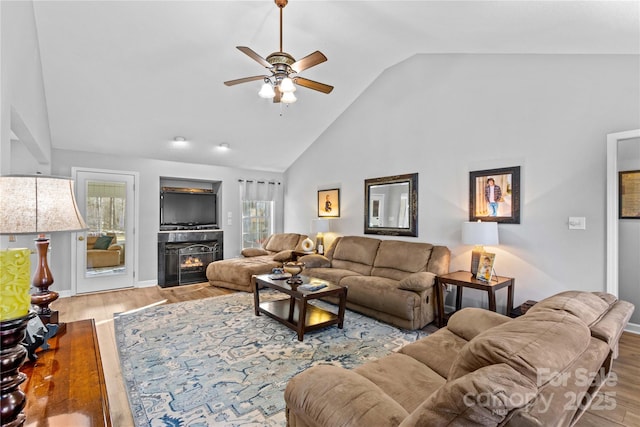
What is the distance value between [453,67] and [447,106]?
0.48m

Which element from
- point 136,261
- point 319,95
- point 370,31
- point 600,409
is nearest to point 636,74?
point 370,31

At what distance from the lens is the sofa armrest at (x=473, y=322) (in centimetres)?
208

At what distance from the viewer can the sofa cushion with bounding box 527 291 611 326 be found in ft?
4.35

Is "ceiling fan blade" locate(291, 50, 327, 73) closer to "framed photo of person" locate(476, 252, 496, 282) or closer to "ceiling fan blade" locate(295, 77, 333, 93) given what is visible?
"ceiling fan blade" locate(295, 77, 333, 93)

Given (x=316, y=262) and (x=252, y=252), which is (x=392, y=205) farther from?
(x=252, y=252)

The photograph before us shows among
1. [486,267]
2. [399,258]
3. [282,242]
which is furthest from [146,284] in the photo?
[486,267]

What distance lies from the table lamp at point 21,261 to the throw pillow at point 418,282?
3.03 metres

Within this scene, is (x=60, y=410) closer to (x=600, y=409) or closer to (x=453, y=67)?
(x=600, y=409)

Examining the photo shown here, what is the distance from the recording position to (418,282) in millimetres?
3383

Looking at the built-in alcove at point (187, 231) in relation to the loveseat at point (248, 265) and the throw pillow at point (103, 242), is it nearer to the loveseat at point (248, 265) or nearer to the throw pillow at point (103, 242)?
the loveseat at point (248, 265)

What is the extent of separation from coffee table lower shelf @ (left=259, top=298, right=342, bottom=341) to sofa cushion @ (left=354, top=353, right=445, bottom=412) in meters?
1.45

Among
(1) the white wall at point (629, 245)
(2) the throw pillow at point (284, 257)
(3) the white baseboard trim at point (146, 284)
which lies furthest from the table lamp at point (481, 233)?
(3) the white baseboard trim at point (146, 284)

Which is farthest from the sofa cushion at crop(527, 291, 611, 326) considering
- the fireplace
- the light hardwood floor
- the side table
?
the fireplace

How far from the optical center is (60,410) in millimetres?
1070
